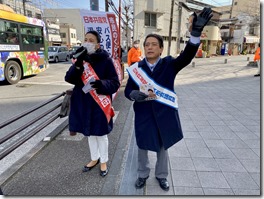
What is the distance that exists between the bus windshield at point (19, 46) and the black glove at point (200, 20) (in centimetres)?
838

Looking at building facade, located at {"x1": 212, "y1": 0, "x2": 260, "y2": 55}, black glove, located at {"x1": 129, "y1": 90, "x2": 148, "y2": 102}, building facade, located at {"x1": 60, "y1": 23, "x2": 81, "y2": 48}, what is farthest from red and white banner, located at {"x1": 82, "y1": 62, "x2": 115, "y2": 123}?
building facade, located at {"x1": 60, "y1": 23, "x2": 81, "y2": 48}

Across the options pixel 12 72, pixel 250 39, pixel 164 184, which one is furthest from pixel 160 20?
pixel 250 39

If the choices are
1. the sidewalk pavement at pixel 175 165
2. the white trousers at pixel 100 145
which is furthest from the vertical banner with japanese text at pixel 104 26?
the white trousers at pixel 100 145

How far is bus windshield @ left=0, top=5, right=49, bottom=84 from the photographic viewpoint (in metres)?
7.89

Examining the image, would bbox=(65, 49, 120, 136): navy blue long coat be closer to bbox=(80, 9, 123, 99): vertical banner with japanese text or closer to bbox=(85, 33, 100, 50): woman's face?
bbox=(85, 33, 100, 50): woman's face

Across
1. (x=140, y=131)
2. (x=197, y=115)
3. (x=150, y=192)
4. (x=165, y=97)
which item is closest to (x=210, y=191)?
(x=150, y=192)

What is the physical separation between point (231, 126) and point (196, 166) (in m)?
1.83

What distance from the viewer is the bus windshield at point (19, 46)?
7890 millimetres

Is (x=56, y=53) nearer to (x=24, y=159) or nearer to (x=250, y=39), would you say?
(x=24, y=159)

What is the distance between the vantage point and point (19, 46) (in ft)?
28.5

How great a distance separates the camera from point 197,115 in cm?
474

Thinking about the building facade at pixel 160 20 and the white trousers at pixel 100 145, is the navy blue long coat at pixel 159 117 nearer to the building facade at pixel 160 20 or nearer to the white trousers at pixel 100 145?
the white trousers at pixel 100 145

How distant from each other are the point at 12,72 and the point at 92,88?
8.25 metres

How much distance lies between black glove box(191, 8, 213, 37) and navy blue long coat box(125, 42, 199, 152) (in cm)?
34
